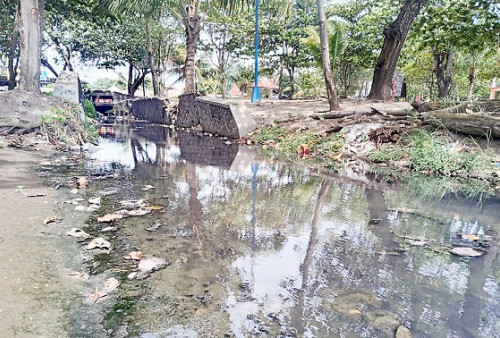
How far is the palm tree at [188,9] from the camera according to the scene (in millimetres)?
10934

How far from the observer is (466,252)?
7.48ft

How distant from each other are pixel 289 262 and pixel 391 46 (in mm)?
9058

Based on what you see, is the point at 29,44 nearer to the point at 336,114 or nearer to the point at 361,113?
the point at 336,114

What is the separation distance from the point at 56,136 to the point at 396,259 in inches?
247

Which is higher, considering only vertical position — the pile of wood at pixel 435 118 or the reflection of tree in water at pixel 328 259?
the pile of wood at pixel 435 118

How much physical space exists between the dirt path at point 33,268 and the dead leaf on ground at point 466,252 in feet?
7.33

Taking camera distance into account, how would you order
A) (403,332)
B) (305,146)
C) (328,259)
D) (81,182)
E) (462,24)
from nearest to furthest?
(403,332)
(328,259)
(81,182)
(305,146)
(462,24)

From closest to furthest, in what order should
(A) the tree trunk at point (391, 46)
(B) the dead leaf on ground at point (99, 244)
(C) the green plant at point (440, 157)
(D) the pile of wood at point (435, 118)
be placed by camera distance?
(B) the dead leaf on ground at point (99, 244) < (C) the green plant at point (440, 157) < (D) the pile of wood at point (435, 118) < (A) the tree trunk at point (391, 46)

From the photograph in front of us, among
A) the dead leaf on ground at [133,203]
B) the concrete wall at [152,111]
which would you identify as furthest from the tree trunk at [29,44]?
the concrete wall at [152,111]

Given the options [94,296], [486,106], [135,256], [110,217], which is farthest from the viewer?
[486,106]

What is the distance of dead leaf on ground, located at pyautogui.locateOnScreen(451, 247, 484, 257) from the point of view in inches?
88.7

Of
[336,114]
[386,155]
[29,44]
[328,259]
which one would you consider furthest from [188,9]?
[328,259]

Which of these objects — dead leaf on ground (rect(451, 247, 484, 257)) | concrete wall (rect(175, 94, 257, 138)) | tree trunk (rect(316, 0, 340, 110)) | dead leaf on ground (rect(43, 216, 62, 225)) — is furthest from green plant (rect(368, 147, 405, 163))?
dead leaf on ground (rect(43, 216, 62, 225))

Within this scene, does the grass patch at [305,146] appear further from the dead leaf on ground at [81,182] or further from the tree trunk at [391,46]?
the tree trunk at [391,46]
